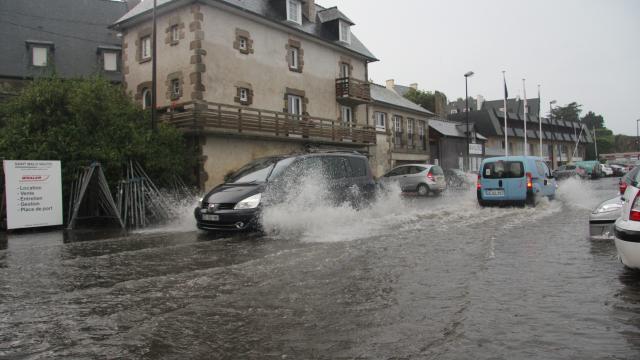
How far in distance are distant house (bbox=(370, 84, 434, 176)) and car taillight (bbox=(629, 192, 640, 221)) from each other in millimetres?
27017

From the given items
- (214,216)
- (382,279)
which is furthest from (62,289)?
(214,216)

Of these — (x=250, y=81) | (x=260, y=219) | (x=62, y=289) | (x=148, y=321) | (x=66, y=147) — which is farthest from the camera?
(x=250, y=81)

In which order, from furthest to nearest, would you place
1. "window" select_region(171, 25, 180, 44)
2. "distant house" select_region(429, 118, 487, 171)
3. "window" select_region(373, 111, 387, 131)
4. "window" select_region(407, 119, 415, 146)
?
"distant house" select_region(429, 118, 487, 171) < "window" select_region(407, 119, 415, 146) < "window" select_region(373, 111, 387, 131) < "window" select_region(171, 25, 180, 44)

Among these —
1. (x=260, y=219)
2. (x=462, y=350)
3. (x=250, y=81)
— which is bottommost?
(x=462, y=350)

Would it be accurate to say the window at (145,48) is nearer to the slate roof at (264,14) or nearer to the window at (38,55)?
the slate roof at (264,14)

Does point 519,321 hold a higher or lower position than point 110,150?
lower

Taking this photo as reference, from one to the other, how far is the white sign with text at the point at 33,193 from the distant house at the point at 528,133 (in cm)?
4574

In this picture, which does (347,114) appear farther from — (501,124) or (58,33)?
(501,124)

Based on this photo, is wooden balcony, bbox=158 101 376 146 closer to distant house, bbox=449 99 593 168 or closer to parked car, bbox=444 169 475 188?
parked car, bbox=444 169 475 188

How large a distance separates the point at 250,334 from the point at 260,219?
5798 millimetres

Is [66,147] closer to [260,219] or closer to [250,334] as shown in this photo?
[260,219]

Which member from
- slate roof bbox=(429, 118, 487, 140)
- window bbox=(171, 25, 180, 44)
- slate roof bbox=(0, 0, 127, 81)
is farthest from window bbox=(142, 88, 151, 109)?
slate roof bbox=(429, 118, 487, 140)

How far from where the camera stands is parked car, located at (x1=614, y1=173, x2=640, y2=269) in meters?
4.99

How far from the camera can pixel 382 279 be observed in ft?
19.2
